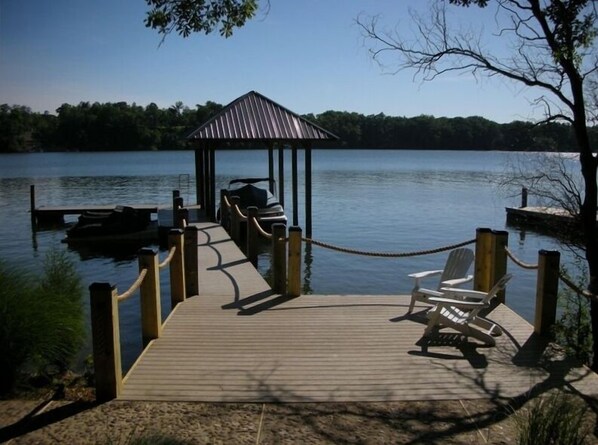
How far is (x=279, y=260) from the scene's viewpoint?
29.5 feet

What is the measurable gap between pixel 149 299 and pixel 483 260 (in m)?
5.03

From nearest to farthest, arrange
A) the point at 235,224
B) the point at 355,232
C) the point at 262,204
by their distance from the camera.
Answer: the point at 235,224 < the point at 262,204 < the point at 355,232

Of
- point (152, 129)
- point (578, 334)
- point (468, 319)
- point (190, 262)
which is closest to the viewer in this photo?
point (468, 319)

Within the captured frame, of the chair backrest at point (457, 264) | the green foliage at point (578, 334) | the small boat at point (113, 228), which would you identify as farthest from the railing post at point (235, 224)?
the green foliage at point (578, 334)

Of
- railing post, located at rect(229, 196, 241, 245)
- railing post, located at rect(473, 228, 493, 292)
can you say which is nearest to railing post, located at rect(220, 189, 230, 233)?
railing post, located at rect(229, 196, 241, 245)

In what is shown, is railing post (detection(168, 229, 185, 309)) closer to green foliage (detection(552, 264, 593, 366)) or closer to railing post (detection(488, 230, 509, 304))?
railing post (detection(488, 230, 509, 304))

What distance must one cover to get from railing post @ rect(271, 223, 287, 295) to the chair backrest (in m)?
2.40

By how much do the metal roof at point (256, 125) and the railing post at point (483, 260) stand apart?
10.8m

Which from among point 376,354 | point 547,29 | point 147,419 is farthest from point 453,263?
point 147,419

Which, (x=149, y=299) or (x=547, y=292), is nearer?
(x=149, y=299)

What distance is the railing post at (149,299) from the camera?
21.6 feet

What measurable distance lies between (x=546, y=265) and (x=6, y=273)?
20.4 ft

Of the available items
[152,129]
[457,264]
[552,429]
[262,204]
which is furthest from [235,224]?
[152,129]

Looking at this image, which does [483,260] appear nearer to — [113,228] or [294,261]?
[294,261]
